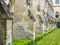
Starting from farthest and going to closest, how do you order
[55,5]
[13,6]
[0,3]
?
1. [55,5]
2. [13,6]
3. [0,3]

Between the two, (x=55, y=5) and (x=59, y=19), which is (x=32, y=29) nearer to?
(x=59, y=19)

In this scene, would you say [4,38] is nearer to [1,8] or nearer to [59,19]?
[1,8]

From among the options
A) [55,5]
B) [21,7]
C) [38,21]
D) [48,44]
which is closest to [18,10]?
[21,7]

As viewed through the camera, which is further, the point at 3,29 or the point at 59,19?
the point at 59,19

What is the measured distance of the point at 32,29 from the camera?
16047mm

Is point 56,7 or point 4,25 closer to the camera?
point 4,25

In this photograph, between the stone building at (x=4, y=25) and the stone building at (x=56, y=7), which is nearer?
the stone building at (x=4, y=25)

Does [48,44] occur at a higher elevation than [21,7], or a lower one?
lower

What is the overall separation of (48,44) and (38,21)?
224 inches

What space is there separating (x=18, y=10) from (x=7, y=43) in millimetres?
6851

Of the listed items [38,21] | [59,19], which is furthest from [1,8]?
[59,19]

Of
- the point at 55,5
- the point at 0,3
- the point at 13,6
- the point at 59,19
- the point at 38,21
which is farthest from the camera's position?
the point at 55,5

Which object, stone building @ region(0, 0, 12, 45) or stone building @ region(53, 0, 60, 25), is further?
stone building @ region(53, 0, 60, 25)

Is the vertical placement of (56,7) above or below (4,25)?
below
